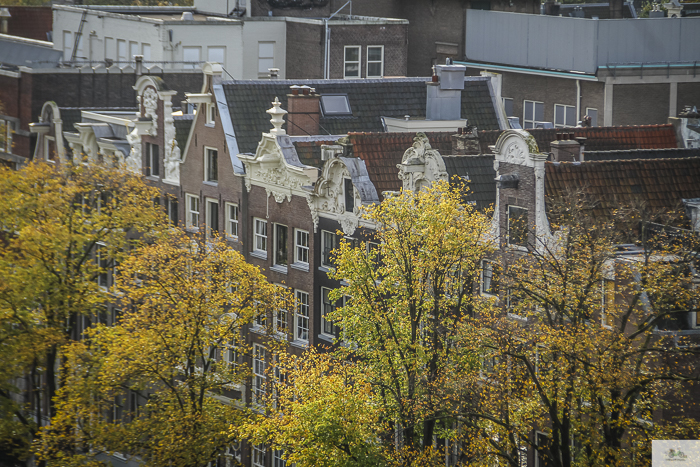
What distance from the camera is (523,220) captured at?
46.4 meters

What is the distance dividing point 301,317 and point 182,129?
16461mm

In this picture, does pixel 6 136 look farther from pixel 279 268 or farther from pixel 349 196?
pixel 349 196

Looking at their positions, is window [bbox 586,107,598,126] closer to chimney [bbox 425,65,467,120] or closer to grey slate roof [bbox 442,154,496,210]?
chimney [bbox 425,65,467,120]

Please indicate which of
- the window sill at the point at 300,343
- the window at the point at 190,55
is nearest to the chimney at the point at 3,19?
the window at the point at 190,55

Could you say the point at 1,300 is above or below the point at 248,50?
below

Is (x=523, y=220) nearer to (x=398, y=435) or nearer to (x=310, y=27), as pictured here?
(x=398, y=435)

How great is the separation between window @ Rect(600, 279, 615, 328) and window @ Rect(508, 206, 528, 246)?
355cm

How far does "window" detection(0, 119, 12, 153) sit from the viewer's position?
85.8m

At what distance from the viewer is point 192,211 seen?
6850 centimetres

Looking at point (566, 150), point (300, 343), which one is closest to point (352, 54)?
point (300, 343)

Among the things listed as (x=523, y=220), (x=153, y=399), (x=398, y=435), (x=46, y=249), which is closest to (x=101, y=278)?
(x=46, y=249)

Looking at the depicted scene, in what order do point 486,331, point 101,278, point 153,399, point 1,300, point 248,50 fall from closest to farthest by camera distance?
point 486,331 → point 153,399 → point 1,300 → point 101,278 → point 248,50

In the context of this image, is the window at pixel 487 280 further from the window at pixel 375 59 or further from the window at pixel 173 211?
the window at pixel 375 59

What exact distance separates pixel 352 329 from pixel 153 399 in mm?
13328
